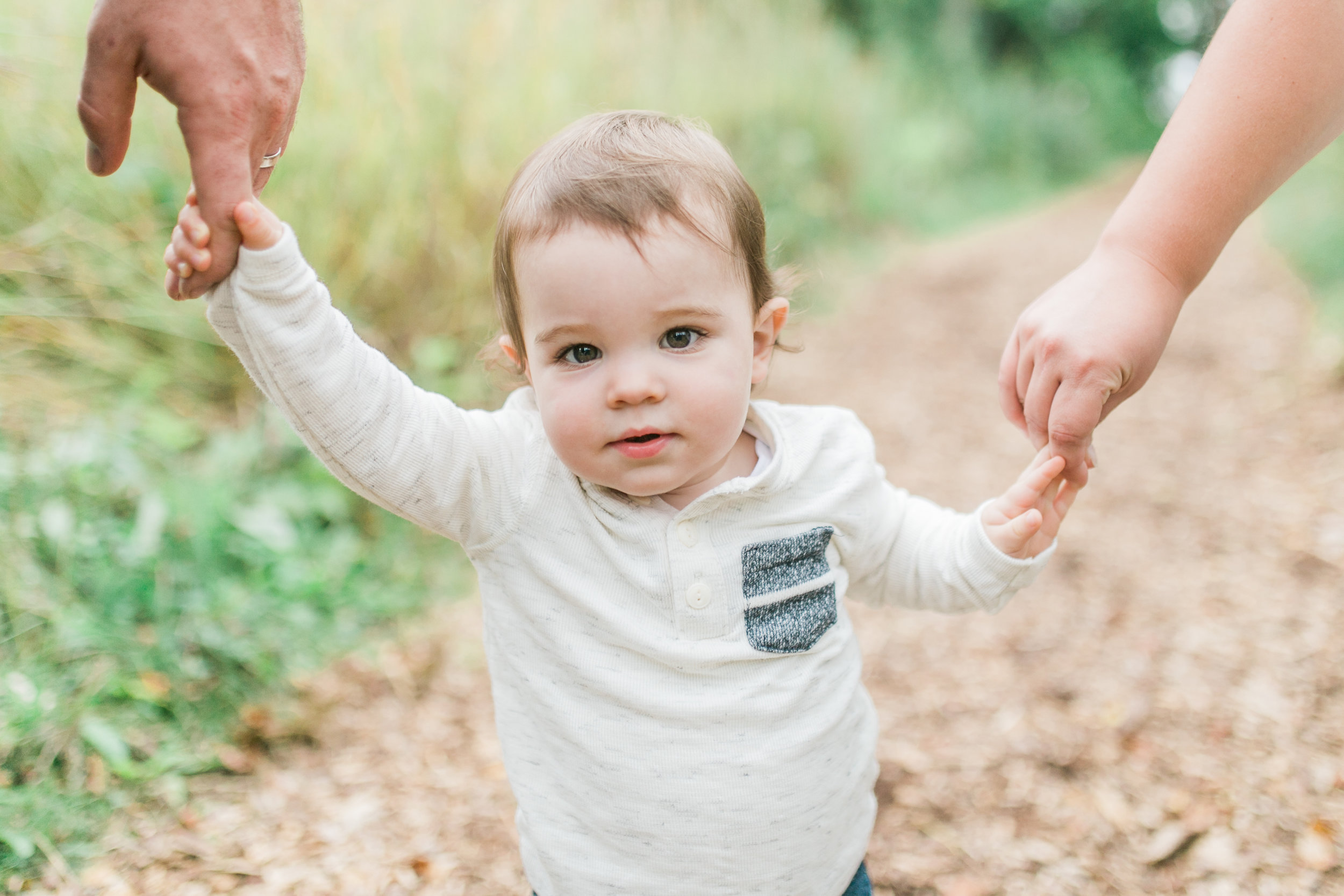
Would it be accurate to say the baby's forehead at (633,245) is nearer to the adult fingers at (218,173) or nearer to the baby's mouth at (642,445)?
the baby's mouth at (642,445)

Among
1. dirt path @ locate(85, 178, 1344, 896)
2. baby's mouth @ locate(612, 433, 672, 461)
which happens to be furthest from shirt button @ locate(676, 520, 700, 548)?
dirt path @ locate(85, 178, 1344, 896)

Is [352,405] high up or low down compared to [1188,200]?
down

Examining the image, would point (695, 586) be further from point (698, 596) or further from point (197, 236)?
point (197, 236)

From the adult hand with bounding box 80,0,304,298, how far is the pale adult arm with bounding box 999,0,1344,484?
1024 millimetres

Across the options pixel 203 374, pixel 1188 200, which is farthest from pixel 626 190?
pixel 203 374

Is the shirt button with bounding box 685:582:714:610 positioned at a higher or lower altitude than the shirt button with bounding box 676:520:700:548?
lower

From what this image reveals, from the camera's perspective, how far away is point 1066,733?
2.22 m

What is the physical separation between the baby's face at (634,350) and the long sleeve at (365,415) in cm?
11

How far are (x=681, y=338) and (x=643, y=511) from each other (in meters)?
0.23

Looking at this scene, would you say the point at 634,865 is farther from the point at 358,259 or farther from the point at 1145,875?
the point at 358,259

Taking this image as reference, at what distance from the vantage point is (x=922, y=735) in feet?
7.54

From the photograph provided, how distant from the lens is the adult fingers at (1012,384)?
1.43 m

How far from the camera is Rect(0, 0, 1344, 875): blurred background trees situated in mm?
1887

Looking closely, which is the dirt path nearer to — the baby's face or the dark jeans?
the dark jeans
